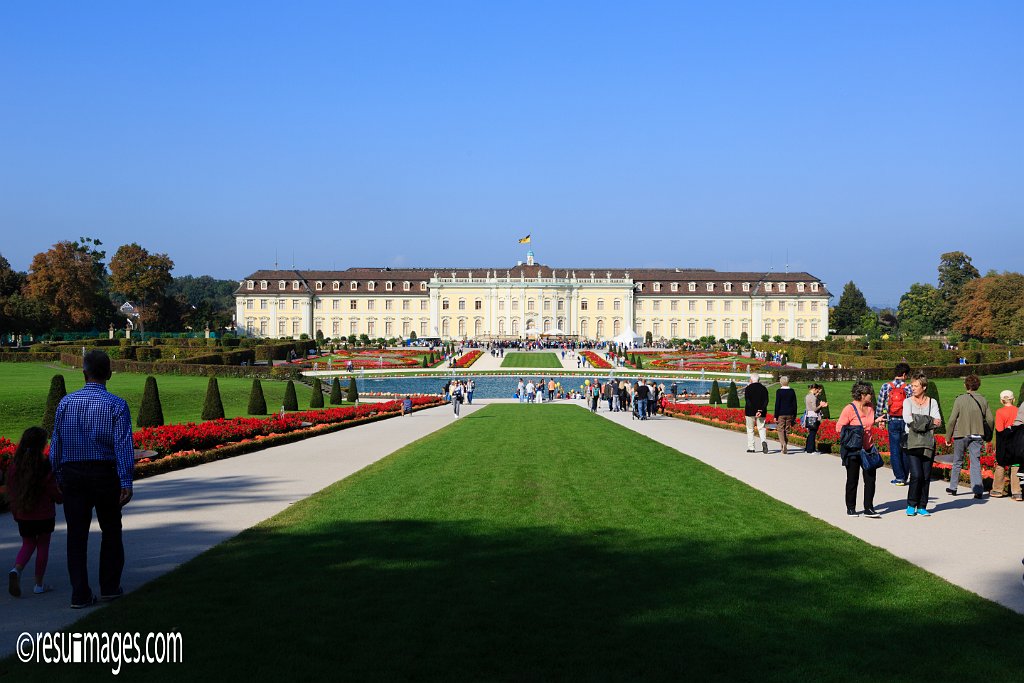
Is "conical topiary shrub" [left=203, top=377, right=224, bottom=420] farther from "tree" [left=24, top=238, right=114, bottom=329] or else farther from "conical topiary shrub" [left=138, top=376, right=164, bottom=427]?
"tree" [left=24, top=238, right=114, bottom=329]

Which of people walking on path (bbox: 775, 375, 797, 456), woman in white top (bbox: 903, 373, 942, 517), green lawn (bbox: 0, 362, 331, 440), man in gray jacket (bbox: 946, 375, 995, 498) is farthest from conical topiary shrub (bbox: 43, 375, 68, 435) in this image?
man in gray jacket (bbox: 946, 375, 995, 498)

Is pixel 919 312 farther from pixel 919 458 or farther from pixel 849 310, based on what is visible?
pixel 919 458

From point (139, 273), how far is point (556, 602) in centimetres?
7925

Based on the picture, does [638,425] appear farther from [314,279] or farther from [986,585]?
[314,279]

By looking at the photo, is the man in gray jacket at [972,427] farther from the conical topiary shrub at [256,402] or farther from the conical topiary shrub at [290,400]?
the conical topiary shrub at [290,400]

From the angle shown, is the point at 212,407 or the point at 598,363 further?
the point at 598,363

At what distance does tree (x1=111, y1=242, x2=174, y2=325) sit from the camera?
75875mm

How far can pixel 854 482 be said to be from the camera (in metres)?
8.54

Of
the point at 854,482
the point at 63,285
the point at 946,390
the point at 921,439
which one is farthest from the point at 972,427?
the point at 63,285

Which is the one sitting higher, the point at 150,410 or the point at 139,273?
the point at 139,273

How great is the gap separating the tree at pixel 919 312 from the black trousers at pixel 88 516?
86.1m

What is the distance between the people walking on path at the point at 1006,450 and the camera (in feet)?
26.0

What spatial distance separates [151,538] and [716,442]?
461 inches

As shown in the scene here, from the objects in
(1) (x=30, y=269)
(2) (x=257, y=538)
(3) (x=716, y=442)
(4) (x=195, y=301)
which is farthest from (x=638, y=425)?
(4) (x=195, y=301)
